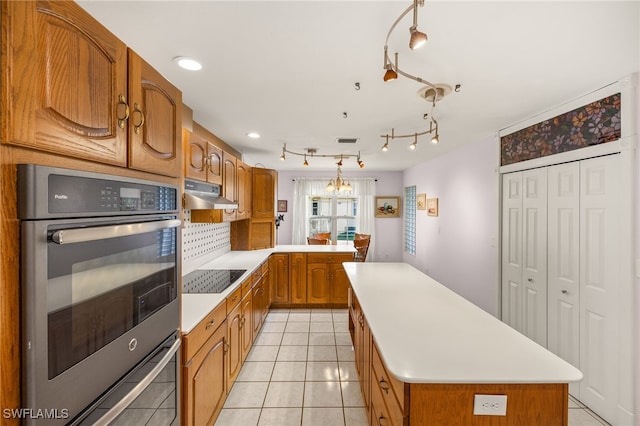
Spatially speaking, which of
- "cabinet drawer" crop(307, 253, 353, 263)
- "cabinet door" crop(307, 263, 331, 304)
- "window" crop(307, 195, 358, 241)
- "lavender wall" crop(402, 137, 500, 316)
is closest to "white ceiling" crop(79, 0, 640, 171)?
"lavender wall" crop(402, 137, 500, 316)

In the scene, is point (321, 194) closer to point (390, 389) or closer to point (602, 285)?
point (602, 285)

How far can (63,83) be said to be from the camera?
0.74 meters

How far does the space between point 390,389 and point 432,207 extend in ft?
14.6

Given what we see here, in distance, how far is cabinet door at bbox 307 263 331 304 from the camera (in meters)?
4.31

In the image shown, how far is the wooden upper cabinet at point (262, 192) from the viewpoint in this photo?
429 centimetres

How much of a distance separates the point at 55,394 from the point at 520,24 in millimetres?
2288

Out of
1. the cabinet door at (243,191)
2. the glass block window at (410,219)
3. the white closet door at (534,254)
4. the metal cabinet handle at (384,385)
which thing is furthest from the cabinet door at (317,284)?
the metal cabinet handle at (384,385)

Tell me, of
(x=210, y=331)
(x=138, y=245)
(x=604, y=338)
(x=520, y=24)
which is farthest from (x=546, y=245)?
(x=138, y=245)

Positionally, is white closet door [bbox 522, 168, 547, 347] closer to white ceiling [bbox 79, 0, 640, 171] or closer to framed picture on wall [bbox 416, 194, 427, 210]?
white ceiling [bbox 79, 0, 640, 171]

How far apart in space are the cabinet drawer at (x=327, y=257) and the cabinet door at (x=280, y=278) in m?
0.38

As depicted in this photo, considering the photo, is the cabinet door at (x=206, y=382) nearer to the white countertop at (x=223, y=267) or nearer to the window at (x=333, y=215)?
the white countertop at (x=223, y=267)

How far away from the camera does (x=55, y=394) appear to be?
0.71 m

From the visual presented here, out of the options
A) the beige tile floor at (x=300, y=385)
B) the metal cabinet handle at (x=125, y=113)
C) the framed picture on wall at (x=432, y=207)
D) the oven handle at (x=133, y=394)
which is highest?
the metal cabinet handle at (x=125, y=113)

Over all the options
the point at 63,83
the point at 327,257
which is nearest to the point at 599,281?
the point at 327,257
